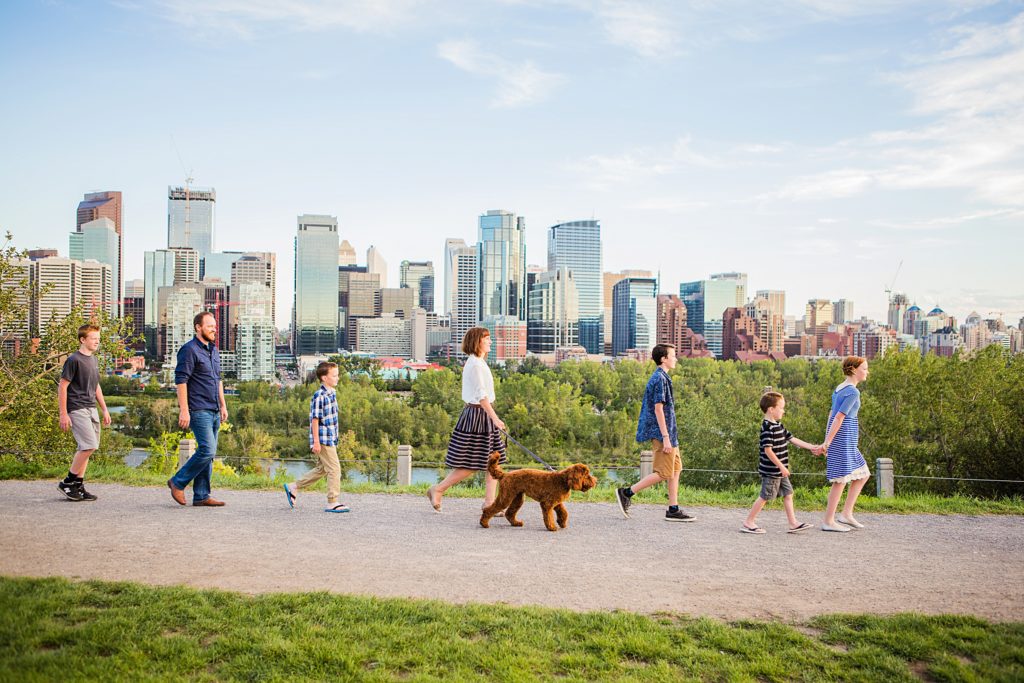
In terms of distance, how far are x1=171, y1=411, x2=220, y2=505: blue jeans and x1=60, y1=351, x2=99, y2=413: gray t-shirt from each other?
122cm

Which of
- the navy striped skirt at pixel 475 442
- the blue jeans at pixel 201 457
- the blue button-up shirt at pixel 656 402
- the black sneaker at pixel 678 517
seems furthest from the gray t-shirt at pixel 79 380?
the black sneaker at pixel 678 517

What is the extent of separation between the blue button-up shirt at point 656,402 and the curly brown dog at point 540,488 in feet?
A: 2.87

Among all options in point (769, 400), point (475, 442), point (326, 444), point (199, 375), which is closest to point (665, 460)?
point (769, 400)

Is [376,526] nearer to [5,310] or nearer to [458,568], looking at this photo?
[458,568]

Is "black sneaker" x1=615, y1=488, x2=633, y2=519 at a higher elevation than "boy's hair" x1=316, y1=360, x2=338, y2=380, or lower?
lower

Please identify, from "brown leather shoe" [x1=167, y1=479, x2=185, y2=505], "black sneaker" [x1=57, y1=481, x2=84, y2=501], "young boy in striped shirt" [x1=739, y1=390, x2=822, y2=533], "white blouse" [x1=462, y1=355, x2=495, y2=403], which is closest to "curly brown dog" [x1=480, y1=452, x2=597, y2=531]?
"white blouse" [x1=462, y1=355, x2=495, y2=403]

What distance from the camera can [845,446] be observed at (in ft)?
25.0

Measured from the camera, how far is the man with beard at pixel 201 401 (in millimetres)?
7883

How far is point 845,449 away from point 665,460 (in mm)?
1745

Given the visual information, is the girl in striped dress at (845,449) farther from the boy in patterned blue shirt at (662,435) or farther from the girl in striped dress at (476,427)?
the girl in striped dress at (476,427)

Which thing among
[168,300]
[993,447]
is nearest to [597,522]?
[993,447]

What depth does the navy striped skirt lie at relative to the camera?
7.71 m

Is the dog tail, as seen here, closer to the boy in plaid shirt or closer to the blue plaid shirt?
the boy in plaid shirt

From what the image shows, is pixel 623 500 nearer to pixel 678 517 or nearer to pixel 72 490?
pixel 678 517
